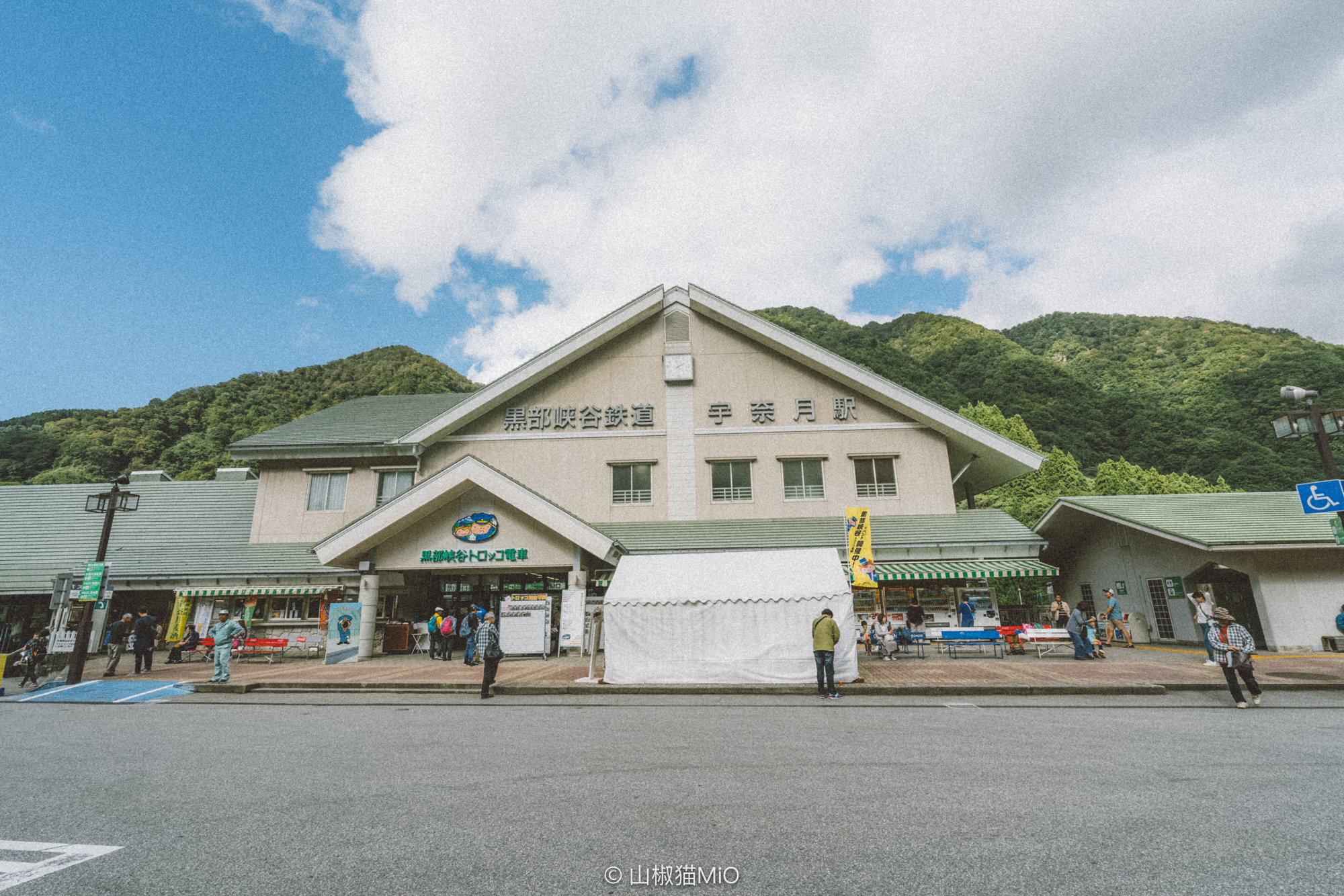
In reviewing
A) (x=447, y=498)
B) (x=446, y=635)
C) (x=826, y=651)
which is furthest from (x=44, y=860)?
(x=446, y=635)

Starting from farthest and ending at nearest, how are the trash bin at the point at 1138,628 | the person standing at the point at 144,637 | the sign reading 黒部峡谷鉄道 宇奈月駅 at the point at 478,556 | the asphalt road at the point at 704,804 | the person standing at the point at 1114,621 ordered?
1. the trash bin at the point at 1138,628
2. the person standing at the point at 1114,621
3. the sign reading 黒部峡谷鉄道 宇奈月駅 at the point at 478,556
4. the person standing at the point at 144,637
5. the asphalt road at the point at 704,804

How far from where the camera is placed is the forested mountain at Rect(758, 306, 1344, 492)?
54625mm

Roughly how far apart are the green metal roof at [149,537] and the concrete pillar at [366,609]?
1494 millimetres

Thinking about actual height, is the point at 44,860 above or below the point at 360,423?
below

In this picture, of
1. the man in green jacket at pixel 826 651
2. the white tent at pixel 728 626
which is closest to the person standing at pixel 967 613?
the white tent at pixel 728 626

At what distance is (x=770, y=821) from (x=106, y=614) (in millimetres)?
26067

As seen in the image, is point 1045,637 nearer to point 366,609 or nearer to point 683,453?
point 683,453

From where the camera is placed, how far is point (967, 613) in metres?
19.4

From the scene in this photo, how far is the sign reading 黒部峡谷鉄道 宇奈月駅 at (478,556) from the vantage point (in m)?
18.4

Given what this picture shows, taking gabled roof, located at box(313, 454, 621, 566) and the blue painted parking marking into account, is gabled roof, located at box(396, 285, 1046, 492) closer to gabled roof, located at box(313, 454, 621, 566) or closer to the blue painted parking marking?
gabled roof, located at box(313, 454, 621, 566)

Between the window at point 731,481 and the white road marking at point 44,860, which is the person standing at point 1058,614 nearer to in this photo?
the window at point 731,481

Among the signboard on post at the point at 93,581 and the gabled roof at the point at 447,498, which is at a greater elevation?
the gabled roof at the point at 447,498

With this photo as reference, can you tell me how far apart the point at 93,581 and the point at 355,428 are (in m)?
9.11

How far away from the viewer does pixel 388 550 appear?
18.7m
